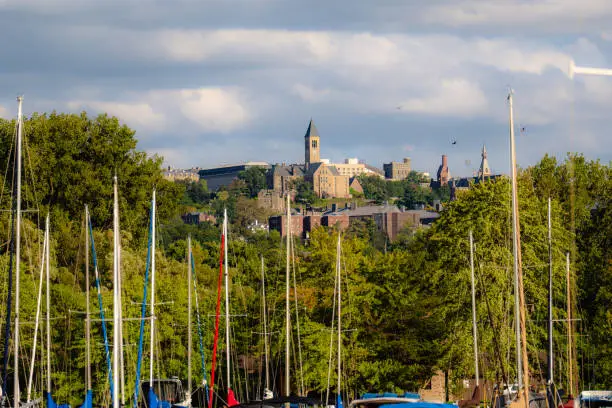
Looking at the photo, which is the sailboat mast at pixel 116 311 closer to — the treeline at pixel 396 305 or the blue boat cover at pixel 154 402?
the blue boat cover at pixel 154 402

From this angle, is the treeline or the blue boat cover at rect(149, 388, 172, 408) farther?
the treeline

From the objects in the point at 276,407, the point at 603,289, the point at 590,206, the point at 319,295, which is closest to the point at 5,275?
the point at 319,295

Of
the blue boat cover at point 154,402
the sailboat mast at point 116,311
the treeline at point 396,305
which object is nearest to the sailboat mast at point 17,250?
the sailboat mast at point 116,311

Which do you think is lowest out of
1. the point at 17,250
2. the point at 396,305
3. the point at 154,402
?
the point at 154,402

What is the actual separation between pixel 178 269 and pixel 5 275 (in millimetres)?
17361

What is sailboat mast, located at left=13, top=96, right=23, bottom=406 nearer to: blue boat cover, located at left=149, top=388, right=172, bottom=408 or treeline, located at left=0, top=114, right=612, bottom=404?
blue boat cover, located at left=149, top=388, right=172, bottom=408

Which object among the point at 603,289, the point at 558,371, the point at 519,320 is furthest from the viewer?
the point at 603,289

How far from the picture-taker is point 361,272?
202 ft

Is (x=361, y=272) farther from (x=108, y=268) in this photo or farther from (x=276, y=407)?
(x=276, y=407)

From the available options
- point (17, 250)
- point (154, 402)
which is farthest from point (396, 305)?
point (17, 250)

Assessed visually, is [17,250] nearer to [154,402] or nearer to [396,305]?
[154,402]

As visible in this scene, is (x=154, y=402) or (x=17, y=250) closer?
(x=17, y=250)

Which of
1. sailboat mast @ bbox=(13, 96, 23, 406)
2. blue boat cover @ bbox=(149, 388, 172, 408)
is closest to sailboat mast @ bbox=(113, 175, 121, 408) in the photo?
sailboat mast @ bbox=(13, 96, 23, 406)

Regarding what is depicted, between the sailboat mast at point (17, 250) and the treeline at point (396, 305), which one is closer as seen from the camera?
the sailboat mast at point (17, 250)
